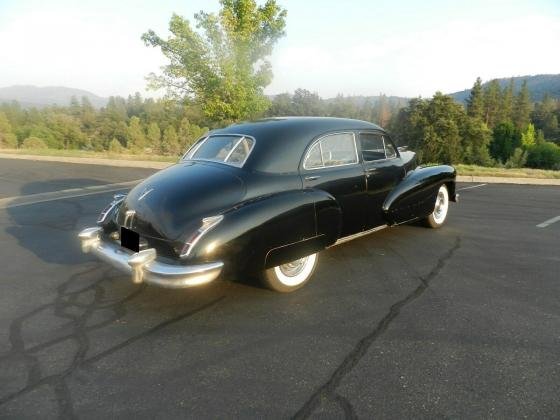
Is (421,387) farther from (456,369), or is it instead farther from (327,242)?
(327,242)

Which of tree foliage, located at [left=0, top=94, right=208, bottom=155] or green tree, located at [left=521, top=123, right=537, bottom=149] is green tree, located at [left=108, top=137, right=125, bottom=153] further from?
green tree, located at [left=521, top=123, right=537, bottom=149]

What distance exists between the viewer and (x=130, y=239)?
361 cm

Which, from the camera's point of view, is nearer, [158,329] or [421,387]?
[421,387]

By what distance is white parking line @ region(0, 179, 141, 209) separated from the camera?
832cm

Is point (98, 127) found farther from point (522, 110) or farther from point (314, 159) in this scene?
point (314, 159)

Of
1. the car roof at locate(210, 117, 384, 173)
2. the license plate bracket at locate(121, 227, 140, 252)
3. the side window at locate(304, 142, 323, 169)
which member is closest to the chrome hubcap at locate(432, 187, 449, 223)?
the car roof at locate(210, 117, 384, 173)

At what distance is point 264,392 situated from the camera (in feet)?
7.82

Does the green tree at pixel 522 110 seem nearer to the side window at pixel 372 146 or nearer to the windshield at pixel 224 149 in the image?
the side window at pixel 372 146

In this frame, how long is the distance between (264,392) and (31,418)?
133 cm

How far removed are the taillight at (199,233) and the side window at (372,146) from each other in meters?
2.26

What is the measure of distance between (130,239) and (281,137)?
1786 mm

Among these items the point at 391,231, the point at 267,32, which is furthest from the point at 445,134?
the point at 391,231

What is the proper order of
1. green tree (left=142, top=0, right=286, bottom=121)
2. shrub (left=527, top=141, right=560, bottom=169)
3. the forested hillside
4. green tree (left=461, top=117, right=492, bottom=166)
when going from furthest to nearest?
shrub (left=527, top=141, right=560, bottom=169) < green tree (left=461, top=117, right=492, bottom=166) < the forested hillside < green tree (left=142, top=0, right=286, bottom=121)

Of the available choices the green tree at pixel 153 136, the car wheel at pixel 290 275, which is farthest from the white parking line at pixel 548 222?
the green tree at pixel 153 136
